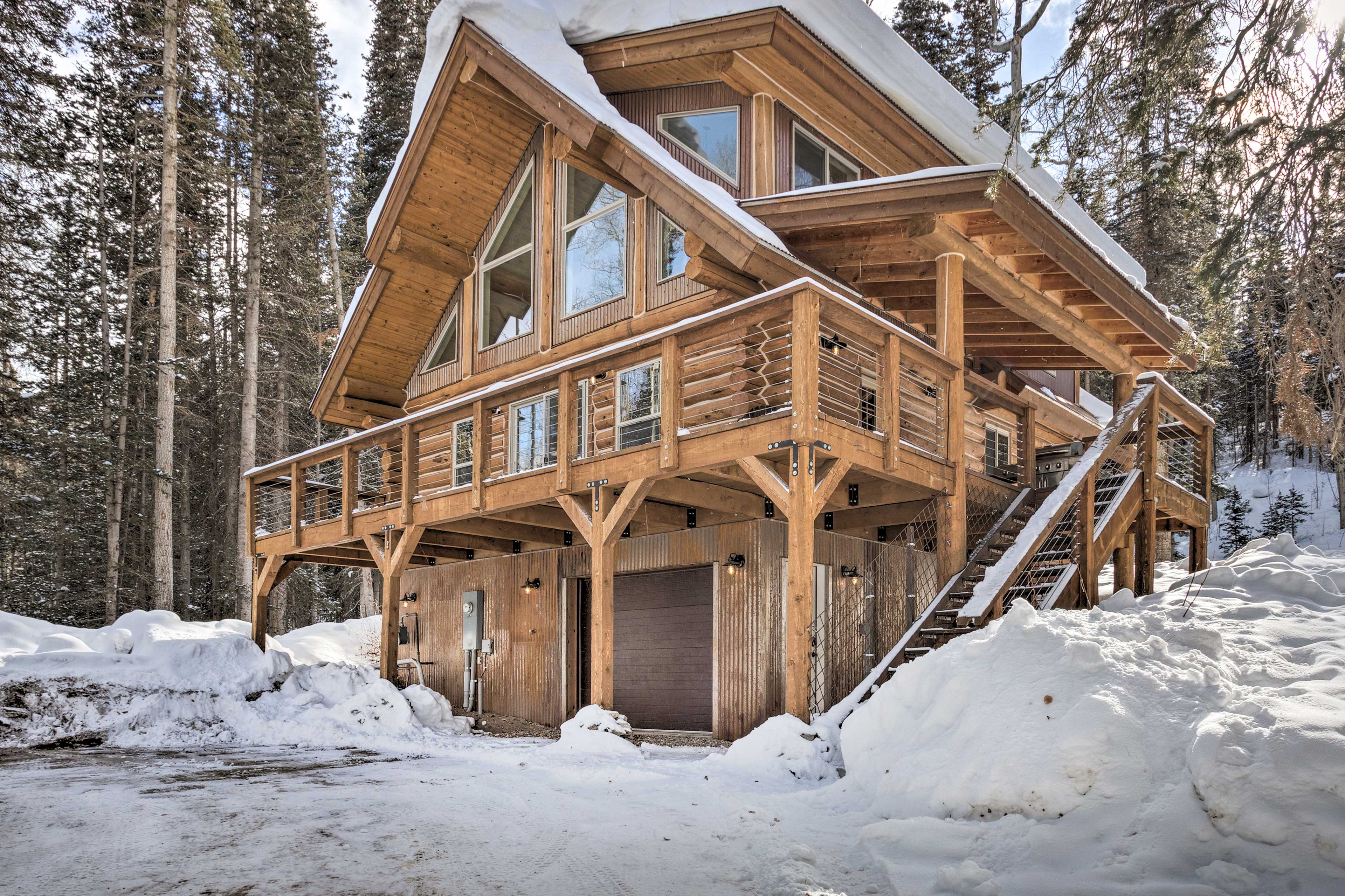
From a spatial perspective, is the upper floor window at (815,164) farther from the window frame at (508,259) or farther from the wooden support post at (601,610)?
the wooden support post at (601,610)

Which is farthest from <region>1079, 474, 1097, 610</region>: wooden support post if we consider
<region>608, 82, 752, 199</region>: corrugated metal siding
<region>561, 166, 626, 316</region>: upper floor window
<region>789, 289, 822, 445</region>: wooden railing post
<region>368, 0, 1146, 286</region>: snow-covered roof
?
<region>561, 166, 626, 316</region>: upper floor window

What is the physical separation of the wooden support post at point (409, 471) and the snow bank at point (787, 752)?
236 inches

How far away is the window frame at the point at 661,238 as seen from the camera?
11.1 metres

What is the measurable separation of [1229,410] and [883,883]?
42.4m

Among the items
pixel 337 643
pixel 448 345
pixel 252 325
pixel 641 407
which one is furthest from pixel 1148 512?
pixel 252 325

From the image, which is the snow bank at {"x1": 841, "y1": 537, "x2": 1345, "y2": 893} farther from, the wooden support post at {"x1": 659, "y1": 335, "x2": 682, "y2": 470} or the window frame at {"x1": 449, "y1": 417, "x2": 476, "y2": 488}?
the window frame at {"x1": 449, "y1": 417, "x2": 476, "y2": 488}

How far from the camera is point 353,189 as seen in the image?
25.6 m

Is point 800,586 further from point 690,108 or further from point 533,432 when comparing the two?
point 690,108

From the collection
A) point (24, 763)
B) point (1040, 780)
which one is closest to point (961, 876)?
point (1040, 780)

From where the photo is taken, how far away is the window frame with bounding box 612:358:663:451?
29.5ft

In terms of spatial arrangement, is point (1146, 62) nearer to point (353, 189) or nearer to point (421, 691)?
point (421, 691)

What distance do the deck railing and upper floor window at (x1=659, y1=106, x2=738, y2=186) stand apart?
93.7 inches

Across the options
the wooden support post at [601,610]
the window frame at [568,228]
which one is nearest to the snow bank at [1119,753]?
the wooden support post at [601,610]

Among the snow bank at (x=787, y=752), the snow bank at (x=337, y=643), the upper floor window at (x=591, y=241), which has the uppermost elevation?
the upper floor window at (x=591, y=241)
